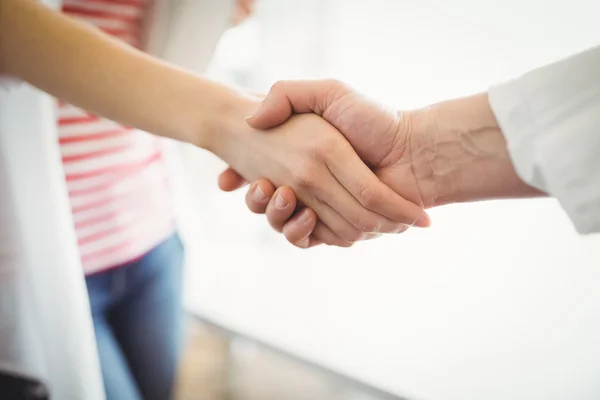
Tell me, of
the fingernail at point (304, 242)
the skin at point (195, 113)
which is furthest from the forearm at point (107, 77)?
the fingernail at point (304, 242)

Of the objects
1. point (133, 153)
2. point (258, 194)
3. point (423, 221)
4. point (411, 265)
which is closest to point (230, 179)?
point (258, 194)

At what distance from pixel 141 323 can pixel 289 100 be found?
51 cm

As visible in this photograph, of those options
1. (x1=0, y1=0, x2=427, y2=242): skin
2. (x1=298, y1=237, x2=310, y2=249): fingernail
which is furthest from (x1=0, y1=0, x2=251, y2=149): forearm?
(x1=298, y1=237, x2=310, y2=249): fingernail

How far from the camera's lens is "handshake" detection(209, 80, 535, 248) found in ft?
1.73

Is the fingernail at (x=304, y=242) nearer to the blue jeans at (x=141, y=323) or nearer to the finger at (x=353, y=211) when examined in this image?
the finger at (x=353, y=211)

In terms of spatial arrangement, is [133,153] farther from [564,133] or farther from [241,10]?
[564,133]

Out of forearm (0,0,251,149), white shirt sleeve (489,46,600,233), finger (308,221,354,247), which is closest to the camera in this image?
white shirt sleeve (489,46,600,233)

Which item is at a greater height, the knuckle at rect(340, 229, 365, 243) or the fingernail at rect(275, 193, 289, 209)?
the fingernail at rect(275, 193, 289, 209)

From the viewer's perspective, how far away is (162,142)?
2.63 ft

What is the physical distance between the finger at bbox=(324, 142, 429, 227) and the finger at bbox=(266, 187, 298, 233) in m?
0.08

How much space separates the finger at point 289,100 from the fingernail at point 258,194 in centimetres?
9

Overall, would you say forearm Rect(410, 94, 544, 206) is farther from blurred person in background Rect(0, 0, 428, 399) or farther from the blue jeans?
the blue jeans

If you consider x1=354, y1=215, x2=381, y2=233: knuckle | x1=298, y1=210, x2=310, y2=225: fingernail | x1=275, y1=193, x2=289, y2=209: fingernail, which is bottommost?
x1=298, y1=210, x2=310, y2=225: fingernail

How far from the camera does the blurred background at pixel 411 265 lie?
2.60ft
